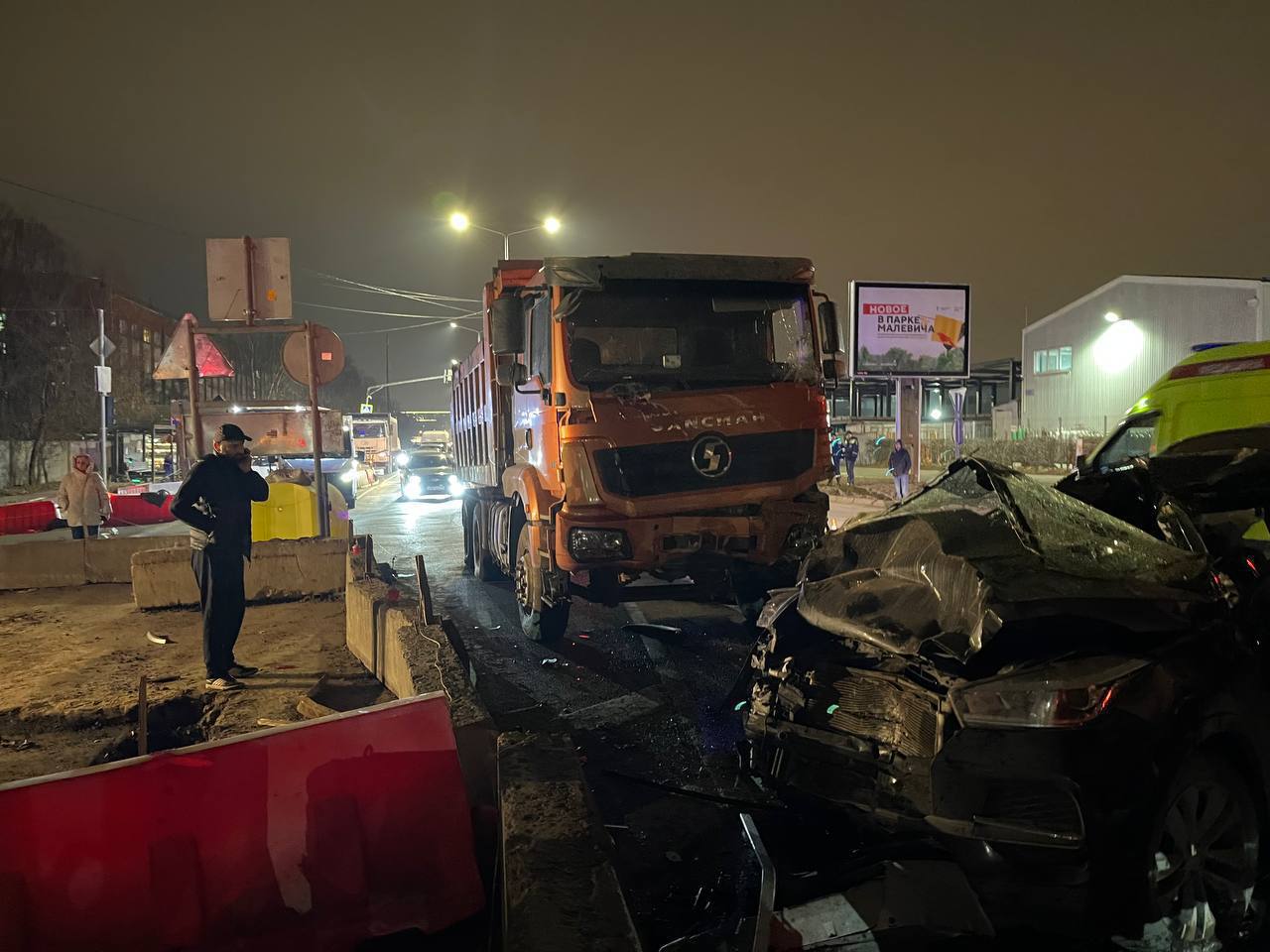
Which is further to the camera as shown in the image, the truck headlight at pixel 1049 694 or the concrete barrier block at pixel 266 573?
the concrete barrier block at pixel 266 573

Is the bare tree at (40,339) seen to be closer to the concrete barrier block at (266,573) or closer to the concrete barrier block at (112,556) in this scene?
the concrete barrier block at (112,556)

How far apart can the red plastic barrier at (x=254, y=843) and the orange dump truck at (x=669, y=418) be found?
316 centimetres

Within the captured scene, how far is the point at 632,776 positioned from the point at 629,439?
8.15 ft

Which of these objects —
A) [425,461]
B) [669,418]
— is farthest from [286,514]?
[425,461]

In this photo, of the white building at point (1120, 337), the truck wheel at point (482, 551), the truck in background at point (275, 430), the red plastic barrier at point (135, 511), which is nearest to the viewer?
the truck wheel at point (482, 551)

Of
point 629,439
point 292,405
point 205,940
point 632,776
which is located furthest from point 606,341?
point 292,405

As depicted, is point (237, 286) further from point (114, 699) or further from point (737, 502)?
point (737, 502)

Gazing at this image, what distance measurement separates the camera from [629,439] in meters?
5.86

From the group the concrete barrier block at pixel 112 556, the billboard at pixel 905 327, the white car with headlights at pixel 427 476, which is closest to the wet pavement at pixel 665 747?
the concrete barrier block at pixel 112 556

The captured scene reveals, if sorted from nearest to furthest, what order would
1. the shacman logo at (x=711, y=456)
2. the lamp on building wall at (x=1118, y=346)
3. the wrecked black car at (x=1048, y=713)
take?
the wrecked black car at (x=1048, y=713) → the shacman logo at (x=711, y=456) → the lamp on building wall at (x=1118, y=346)

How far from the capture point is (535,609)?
6664mm

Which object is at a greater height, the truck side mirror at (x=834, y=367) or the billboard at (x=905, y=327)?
the billboard at (x=905, y=327)

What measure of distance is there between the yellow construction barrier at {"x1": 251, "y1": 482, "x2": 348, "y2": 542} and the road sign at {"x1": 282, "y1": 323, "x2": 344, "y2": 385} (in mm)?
1616

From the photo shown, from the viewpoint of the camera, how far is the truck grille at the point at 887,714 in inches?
106
